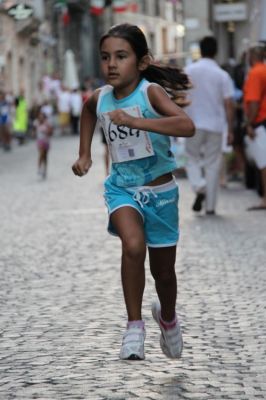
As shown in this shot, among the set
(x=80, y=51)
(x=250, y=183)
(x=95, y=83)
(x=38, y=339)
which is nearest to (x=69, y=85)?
(x=95, y=83)

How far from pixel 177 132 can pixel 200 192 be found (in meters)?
8.67

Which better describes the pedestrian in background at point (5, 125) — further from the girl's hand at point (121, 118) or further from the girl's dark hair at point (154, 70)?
the girl's hand at point (121, 118)

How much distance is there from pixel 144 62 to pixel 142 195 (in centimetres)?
57

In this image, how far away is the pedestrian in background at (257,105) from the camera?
1444cm

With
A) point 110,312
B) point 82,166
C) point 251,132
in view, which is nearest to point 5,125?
point 251,132

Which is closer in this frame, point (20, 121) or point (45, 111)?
point (45, 111)

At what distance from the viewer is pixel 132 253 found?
19.6 feet

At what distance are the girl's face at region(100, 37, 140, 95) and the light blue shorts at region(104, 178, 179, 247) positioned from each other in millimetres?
462

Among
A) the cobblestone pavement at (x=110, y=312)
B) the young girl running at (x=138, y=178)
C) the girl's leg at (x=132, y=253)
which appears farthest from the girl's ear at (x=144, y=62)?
the cobblestone pavement at (x=110, y=312)

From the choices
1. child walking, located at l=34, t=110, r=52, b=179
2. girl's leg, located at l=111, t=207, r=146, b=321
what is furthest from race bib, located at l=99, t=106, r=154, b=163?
child walking, located at l=34, t=110, r=52, b=179

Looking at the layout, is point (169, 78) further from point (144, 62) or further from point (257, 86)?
point (257, 86)

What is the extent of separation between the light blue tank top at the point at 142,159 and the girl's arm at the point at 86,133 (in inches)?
4.4

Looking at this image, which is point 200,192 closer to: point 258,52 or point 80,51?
point 258,52

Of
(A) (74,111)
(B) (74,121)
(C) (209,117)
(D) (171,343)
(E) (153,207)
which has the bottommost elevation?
(B) (74,121)
